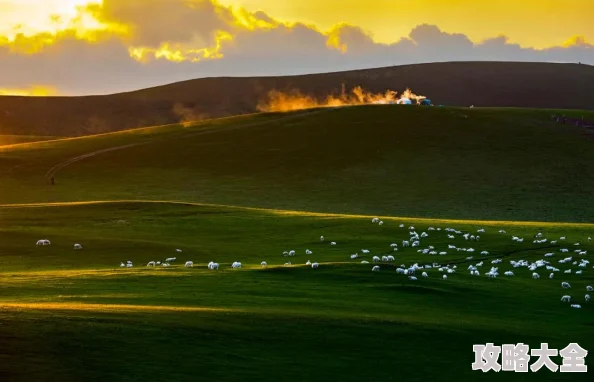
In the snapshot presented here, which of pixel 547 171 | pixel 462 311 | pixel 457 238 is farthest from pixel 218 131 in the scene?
pixel 462 311

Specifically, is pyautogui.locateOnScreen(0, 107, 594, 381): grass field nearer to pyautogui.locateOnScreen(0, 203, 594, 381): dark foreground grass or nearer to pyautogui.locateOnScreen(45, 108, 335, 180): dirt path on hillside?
pyautogui.locateOnScreen(0, 203, 594, 381): dark foreground grass

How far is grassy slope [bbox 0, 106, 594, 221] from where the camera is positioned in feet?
279

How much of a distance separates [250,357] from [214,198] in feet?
222

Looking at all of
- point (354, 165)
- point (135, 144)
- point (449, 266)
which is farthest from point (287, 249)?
point (135, 144)

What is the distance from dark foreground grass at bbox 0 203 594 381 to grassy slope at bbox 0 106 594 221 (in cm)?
3893

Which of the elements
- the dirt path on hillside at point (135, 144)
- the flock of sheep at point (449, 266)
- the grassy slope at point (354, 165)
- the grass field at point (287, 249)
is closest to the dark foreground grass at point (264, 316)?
the grass field at point (287, 249)

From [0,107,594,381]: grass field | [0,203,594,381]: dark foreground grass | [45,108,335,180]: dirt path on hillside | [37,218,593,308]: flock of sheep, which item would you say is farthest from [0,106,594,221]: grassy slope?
[0,203,594,381]: dark foreground grass

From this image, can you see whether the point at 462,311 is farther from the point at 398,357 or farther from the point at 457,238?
the point at 457,238

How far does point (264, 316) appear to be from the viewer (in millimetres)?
23500

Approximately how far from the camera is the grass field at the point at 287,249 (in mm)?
20375

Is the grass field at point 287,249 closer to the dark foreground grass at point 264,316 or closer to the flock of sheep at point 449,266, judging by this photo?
the dark foreground grass at point 264,316

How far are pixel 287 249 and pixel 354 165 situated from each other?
5582cm

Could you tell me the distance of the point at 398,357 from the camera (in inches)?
840

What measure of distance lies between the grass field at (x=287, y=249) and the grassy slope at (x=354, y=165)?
40 cm
